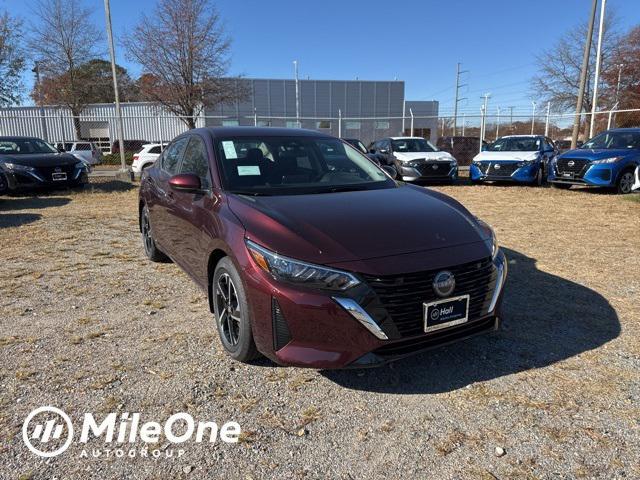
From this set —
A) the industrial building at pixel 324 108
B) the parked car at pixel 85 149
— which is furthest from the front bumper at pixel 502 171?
the industrial building at pixel 324 108

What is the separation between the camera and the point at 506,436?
2355 millimetres

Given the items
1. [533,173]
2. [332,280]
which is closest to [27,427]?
[332,280]

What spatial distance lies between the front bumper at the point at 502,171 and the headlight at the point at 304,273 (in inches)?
477

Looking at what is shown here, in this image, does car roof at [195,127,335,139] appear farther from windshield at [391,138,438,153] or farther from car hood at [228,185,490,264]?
windshield at [391,138,438,153]

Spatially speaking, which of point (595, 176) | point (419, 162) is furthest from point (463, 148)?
point (595, 176)

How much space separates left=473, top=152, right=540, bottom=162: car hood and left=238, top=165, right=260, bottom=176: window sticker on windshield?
11.3 meters

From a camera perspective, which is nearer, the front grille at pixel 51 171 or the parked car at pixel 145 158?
the front grille at pixel 51 171

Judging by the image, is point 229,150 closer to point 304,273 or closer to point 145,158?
point 304,273

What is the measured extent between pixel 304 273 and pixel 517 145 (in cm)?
1348

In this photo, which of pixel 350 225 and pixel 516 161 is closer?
pixel 350 225

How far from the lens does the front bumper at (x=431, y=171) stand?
13.4m

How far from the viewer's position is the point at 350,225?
2844 millimetres

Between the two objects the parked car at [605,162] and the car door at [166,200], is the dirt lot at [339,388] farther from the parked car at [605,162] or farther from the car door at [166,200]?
the parked car at [605,162]

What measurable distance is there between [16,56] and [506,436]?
1234 inches
